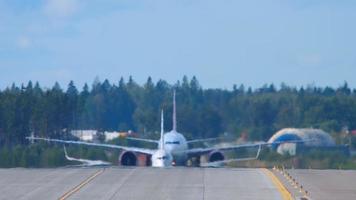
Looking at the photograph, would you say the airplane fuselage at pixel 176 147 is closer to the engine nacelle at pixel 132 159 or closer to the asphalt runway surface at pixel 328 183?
the engine nacelle at pixel 132 159

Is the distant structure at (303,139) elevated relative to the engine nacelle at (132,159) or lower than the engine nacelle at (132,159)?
elevated

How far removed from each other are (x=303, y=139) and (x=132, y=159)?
15956 millimetres

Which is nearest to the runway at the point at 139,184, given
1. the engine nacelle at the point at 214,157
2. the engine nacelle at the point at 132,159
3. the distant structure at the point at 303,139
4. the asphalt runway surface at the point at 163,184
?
the asphalt runway surface at the point at 163,184

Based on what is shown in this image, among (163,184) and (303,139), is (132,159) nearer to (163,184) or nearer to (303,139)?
(303,139)

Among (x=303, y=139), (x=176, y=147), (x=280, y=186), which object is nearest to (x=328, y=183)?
(x=280, y=186)

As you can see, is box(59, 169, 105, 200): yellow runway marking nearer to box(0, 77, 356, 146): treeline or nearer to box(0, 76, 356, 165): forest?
box(0, 76, 356, 165): forest

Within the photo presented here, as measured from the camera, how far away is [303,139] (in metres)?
98.5

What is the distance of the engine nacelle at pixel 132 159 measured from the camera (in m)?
88.0

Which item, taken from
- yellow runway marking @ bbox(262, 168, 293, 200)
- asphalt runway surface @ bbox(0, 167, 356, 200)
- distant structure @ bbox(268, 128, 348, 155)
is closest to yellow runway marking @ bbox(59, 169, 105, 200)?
asphalt runway surface @ bbox(0, 167, 356, 200)

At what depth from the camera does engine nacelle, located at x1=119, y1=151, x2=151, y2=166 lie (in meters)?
88.0

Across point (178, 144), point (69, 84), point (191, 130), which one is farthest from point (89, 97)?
point (178, 144)

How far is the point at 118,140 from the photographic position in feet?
347

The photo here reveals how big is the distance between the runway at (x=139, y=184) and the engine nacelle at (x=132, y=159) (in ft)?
69.3

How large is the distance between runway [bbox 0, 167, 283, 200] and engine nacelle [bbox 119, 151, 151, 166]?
21136mm
